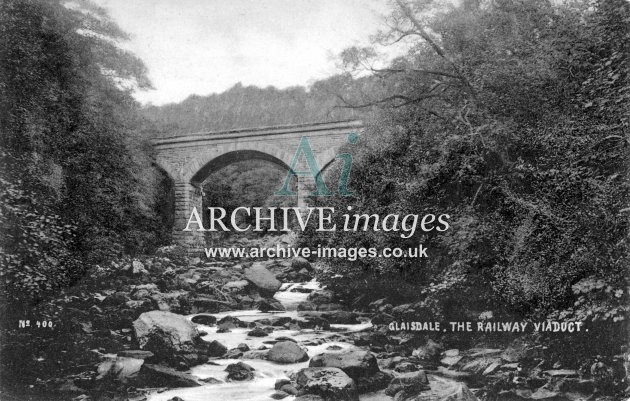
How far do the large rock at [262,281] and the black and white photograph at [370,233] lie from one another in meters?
0.30

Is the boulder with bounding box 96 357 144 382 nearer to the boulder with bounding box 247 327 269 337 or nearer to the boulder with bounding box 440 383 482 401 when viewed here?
the boulder with bounding box 247 327 269 337

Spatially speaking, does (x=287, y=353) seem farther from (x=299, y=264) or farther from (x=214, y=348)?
(x=299, y=264)

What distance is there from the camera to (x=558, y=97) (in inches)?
170

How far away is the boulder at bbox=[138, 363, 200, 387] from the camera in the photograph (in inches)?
158

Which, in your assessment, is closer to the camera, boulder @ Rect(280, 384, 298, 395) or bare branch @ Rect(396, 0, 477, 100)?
boulder @ Rect(280, 384, 298, 395)

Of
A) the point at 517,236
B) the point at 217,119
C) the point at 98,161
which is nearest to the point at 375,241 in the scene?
the point at 517,236

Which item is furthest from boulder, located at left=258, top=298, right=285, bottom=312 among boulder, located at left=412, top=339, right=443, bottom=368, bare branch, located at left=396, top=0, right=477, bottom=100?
bare branch, located at left=396, top=0, right=477, bottom=100

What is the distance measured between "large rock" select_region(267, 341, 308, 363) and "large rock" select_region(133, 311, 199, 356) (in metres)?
0.80

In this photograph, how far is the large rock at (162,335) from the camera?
4.29 m

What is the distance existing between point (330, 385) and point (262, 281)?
2862 millimetres

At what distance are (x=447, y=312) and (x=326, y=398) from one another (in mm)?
1477

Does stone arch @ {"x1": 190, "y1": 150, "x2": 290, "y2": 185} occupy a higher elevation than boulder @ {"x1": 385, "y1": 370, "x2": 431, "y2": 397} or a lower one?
higher

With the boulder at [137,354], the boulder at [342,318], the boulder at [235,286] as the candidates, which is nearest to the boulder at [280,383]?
the boulder at [137,354]

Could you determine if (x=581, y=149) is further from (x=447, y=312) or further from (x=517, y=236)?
(x=447, y=312)
